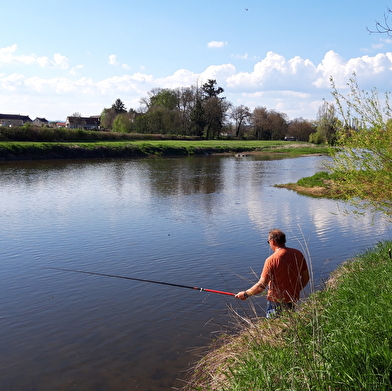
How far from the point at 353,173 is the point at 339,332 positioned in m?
5.94

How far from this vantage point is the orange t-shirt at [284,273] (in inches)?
229

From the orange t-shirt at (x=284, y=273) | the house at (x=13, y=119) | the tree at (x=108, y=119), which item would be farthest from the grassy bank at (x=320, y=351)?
the house at (x=13, y=119)

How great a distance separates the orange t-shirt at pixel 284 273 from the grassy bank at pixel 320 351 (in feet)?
1.03

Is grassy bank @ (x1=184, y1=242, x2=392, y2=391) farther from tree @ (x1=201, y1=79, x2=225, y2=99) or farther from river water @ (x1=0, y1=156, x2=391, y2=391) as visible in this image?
tree @ (x1=201, y1=79, x2=225, y2=99)

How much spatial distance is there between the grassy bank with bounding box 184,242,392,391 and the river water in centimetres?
69

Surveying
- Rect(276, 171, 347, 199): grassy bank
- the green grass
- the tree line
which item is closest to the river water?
Rect(276, 171, 347, 199): grassy bank

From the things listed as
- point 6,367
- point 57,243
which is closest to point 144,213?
point 57,243

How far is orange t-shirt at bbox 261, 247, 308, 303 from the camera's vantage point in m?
5.82

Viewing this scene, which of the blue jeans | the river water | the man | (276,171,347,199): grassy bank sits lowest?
the river water

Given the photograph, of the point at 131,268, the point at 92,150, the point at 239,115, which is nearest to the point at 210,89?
the point at 239,115

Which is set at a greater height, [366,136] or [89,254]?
[366,136]

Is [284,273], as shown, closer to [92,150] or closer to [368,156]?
[368,156]

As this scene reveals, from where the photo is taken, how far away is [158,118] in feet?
268

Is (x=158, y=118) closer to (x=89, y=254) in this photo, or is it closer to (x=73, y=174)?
(x=73, y=174)
